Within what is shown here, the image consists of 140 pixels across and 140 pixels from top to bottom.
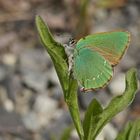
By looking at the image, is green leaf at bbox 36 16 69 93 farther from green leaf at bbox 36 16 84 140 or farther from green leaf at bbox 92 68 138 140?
green leaf at bbox 92 68 138 140

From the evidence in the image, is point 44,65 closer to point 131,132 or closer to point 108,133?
point 108,133

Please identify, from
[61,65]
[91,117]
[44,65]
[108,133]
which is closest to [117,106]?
[91,117]

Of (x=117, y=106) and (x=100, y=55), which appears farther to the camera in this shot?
(x=100, y=55)

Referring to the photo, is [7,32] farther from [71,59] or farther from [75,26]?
[71,59]

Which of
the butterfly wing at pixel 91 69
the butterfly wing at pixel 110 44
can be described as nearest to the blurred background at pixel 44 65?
the butterfly wing at pixel 91 69

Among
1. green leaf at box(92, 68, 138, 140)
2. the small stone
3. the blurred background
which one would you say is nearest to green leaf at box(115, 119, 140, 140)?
green leaf at box(92, 68, 138, 140)

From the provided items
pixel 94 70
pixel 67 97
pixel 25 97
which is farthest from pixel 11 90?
pixel 67 97
